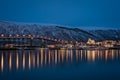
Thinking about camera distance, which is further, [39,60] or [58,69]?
[39,60]

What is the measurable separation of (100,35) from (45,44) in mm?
46080

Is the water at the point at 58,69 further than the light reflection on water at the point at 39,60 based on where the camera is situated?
No

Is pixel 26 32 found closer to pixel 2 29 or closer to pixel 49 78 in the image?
pixel 2 29

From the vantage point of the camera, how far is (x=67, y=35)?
117125 mm

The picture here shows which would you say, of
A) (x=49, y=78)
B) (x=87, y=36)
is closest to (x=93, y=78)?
(x=49, y=78)

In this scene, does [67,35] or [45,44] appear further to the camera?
[67,35]

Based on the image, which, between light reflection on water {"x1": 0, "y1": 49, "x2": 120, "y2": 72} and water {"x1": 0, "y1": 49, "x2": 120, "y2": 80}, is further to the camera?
light reflection on water {"x1": 0, "y1": 49, "x2": 120, "y2": 72}

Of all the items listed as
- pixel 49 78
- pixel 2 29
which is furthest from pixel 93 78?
pixel 2 29

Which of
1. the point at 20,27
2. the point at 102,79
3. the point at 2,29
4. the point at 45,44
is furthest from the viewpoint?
the point at 20,27

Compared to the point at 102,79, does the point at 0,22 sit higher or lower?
higher

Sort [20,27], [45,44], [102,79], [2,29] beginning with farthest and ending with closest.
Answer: [20,27], [2,29], [45,44], [102,79]

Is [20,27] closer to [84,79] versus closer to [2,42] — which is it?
[2,42]

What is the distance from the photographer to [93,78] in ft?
48.3

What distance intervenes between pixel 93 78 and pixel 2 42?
6986cm
